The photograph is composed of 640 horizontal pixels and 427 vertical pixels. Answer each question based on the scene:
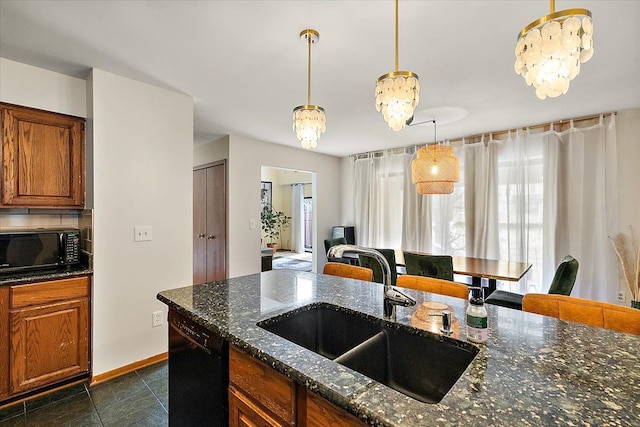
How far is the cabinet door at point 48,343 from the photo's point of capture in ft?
6.43

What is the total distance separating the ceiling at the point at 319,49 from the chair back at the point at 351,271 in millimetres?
1494

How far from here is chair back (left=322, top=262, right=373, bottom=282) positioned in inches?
83.4

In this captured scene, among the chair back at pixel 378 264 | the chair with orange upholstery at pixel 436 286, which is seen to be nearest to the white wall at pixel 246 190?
the chair back at pixel 378 264

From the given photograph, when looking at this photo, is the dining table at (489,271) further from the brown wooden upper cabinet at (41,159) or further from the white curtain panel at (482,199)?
the brown wooden upper cabinet at (41,159)

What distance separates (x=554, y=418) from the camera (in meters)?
0.63

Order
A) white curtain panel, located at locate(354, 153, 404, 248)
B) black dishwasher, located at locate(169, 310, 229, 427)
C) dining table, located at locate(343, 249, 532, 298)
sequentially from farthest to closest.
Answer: white curtain panel, located at locate(354, 153, 404, 248) < dining table, located at locate(343, 249, 532, 298) < black dishwasher, located at locate(169, 310, 229, 427)

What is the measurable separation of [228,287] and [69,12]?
1.74m

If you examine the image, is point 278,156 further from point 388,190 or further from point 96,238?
point 96,238

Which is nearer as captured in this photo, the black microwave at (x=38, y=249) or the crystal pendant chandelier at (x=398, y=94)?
the crystal pendant chandelier at (x=398, y=94)

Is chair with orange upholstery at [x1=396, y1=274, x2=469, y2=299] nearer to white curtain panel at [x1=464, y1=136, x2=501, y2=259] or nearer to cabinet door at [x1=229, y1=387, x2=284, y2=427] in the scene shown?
cabinet door at [x1=229, y1=387, x2=284, y2=427]

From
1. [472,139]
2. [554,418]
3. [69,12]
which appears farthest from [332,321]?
[472,139]

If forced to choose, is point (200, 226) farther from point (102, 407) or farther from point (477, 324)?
point (477, 324)

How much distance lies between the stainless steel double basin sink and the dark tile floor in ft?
4.12

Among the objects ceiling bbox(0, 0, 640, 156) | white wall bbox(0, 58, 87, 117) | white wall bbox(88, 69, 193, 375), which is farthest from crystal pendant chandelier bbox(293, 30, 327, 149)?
white wall bbox(0, 58, 87, 117)
